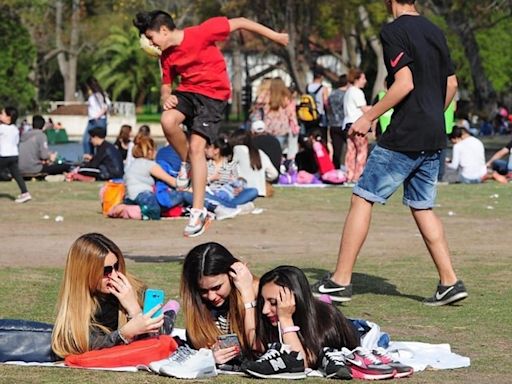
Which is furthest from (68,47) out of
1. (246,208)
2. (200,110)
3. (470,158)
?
(200,110)

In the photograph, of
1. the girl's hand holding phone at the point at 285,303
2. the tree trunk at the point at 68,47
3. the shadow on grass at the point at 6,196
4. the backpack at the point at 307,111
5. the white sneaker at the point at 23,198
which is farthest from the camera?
the tree trunk at the point at 68,47

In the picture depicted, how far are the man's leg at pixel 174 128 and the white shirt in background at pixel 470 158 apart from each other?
11.5 m

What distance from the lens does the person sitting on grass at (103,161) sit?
72.3 feet

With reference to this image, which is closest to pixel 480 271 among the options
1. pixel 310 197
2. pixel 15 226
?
pixel 15 226

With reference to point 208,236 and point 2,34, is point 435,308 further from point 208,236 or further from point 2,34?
point 2,34

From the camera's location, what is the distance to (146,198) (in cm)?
1558

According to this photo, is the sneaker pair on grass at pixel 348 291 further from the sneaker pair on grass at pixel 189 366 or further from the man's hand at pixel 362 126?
the sneaker pair on grass at pixel 189 366

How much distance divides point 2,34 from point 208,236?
33.8 m

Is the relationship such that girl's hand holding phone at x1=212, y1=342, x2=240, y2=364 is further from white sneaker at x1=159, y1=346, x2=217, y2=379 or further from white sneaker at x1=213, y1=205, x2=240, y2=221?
white sneaker at x1=213, y1=205, x2=240, y2=221

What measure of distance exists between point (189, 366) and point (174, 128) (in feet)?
14.6

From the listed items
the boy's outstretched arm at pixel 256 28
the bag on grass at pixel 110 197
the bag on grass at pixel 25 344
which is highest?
the boy's outstretched arm at pixel 256 28

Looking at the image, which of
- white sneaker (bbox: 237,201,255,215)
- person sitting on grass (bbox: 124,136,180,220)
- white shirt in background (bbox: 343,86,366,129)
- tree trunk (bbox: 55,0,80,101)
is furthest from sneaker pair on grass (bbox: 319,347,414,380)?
tree trunk (bbox: 55,0,80,101)

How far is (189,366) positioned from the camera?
6441 mm

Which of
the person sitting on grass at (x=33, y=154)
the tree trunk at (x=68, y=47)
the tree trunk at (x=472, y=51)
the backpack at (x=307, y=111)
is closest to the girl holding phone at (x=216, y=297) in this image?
the person sitting on grass at (x=33, y=154)
